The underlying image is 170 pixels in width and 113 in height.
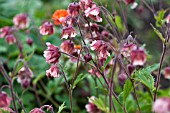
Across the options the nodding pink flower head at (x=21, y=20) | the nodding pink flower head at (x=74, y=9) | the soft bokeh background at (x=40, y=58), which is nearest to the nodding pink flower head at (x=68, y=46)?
the nodding pink flower head at (x=74, y=9)

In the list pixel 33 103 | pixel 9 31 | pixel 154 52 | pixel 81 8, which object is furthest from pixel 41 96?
pixel 154 52

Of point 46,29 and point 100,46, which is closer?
point 100,46

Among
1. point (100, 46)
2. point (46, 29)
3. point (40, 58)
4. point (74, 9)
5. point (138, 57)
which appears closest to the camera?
point (138, 57)

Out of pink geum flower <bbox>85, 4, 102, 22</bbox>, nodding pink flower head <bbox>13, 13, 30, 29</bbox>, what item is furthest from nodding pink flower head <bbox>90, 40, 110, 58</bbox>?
nodding pink flower head <bbox>13, 13, 30, 29</bbox>

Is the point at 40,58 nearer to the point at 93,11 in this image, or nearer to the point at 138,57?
the point at 93,11

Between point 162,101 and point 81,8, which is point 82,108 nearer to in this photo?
point 81,8

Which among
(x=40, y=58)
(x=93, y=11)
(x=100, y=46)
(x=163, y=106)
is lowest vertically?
(x=40, y=58)

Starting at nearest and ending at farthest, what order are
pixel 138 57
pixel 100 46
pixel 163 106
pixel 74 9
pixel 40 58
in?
pixel 163 106 → pixel 138 57 → pixel 100 46 → pixel 74 9 → pixel 40 58

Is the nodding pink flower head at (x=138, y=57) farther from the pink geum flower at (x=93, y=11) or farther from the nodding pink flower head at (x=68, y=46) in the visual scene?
the nodding pink flower head at (x=68, y=46)

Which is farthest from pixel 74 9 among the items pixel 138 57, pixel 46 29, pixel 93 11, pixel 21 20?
pixel 21 20
